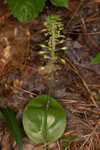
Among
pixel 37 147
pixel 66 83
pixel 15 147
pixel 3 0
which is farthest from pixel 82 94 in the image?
pixel 3 0

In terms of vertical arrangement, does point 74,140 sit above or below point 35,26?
below

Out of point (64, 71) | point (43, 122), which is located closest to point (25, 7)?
point (64, 71)

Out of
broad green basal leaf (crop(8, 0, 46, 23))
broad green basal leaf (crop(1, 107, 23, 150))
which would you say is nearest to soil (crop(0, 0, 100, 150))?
broad green basal leaf (crop(1, 107, 23, 150))

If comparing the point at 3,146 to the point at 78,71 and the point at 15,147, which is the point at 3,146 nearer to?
the point at 15,147

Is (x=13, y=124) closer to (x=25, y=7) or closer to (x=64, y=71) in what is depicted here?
(x=64, y=71)

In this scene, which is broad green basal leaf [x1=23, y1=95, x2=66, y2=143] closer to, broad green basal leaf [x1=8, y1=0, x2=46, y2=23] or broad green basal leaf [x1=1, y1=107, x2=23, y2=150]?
broad green basal leaf [x1=1, y1=107, x2=23, y2=150]
